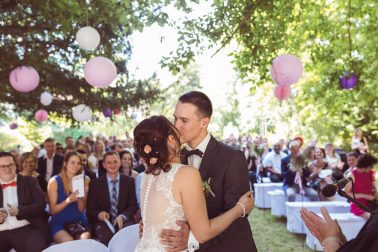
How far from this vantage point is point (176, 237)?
7.50ft

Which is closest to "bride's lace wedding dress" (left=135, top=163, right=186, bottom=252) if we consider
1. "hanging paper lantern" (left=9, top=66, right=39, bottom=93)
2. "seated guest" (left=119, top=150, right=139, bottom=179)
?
"seated guest" (left=119, top=150, right=139, bottom=179)

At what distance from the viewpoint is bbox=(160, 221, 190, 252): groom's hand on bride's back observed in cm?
228

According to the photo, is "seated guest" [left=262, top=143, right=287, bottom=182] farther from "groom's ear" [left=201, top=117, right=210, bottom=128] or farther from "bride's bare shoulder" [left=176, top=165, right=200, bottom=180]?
"bride's bare shoulder" [left=176, top=165, right=200, bottom=180]

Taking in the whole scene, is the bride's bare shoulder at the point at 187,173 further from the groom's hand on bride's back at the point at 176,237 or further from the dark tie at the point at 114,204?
the dark tie at the point at 114,204

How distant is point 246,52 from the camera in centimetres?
651

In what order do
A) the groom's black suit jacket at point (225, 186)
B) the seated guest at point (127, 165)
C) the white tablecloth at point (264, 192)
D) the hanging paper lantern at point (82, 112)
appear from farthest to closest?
1. the hanging paper lantern at point (82, 112)
2. the white tablecloth at point (264, 192)
3. the seated guest at point (127, 165)
4. the groom's black suit jacket at point (225, 186)

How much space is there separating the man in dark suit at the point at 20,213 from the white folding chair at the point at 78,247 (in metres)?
2.09

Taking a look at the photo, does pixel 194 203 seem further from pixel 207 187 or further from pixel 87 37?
pixel 87 37

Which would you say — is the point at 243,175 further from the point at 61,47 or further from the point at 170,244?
the point at 61,47

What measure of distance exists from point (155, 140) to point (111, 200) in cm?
349

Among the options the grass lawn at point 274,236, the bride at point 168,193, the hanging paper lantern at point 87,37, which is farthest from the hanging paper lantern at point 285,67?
the bride at point 168,193

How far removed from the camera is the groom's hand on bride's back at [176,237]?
2277mm

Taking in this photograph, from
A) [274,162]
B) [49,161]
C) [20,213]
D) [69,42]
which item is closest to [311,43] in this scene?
[274,162]

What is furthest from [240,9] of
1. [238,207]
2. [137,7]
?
[238,207]
